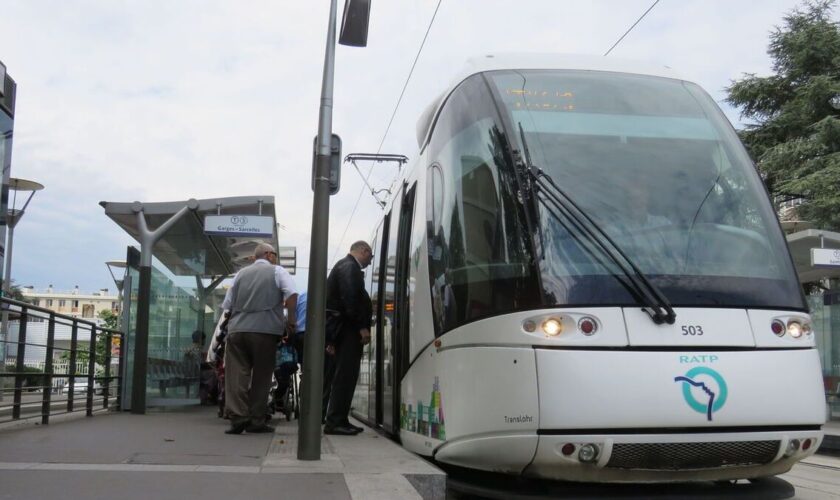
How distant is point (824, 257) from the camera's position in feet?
42.3

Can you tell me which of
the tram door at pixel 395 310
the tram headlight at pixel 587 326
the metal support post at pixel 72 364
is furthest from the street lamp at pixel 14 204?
the tram headlight at pixel 587 326

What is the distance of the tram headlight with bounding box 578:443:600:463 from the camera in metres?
3.98

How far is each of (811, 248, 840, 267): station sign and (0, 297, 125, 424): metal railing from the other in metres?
11.0

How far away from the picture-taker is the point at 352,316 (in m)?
7.09

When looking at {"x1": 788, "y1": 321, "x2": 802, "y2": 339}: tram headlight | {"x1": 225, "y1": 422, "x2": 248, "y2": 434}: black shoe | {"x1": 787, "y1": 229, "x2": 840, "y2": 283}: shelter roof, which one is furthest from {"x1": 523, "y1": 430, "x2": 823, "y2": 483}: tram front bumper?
{"x1": 787, "y1": 229, "x2": 840, "y2": 283}: shelter roof

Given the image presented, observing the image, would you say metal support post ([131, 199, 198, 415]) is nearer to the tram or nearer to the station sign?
the tram

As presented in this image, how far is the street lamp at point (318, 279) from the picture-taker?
5.27 metres

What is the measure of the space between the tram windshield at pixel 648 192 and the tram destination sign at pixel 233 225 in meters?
6.67

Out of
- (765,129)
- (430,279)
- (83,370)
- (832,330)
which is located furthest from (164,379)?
(765,129)

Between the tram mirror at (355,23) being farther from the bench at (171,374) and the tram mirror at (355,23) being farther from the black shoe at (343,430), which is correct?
the bench at (171,374)

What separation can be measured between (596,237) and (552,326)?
0.62 m

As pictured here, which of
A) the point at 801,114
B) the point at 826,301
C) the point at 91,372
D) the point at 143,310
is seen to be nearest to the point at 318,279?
the point at 91,372

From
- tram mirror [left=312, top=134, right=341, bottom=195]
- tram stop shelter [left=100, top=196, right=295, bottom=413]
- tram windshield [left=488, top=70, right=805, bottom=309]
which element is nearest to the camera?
tram windshield [left=488, top=70, right=805, bottom=309]

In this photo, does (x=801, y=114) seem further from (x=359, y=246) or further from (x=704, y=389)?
(x=704, y=389)
